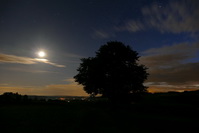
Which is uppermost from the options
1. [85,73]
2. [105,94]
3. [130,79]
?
[85,73]

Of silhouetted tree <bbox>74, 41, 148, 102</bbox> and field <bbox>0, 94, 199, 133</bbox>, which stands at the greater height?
silhouetted tree <bbox>74, 41, 148, 102</bbox>

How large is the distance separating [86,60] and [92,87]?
280 inches

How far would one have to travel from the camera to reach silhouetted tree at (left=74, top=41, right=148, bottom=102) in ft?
97.6

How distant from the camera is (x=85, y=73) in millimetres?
33219

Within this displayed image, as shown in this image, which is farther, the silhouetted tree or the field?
the silhouetted tree

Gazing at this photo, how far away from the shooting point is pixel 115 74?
29.8 metres

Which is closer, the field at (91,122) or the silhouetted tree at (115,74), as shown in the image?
the field at (91,122)

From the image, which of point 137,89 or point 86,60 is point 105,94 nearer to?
point 137,89

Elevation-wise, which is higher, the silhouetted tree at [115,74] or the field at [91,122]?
the silhouetted tree at [115,74]

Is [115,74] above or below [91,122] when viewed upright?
above

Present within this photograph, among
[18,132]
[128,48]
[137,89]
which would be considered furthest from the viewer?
[128,48]

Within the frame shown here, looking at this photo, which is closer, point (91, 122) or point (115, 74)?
point (91, 122)

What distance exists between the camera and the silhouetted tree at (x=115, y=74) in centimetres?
2975

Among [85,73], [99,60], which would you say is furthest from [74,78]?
[99,60]
